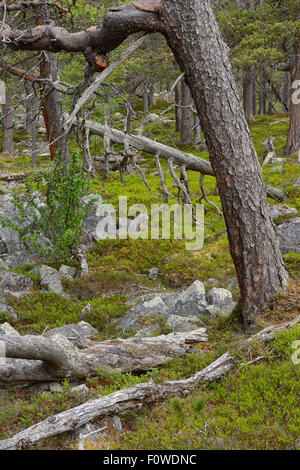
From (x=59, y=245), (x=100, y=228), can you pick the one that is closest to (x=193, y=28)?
(x=59, y=245)

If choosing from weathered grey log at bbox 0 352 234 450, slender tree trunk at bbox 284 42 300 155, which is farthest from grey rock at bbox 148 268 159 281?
slender tree trunk at bbox 284 42 300 155

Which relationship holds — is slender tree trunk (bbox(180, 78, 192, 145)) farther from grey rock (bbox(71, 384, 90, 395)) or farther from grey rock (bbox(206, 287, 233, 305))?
grey rock (bbox(71, 384, 90, 395))

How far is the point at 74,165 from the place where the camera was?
29.0 feet

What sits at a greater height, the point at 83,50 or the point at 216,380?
the point at 83,50

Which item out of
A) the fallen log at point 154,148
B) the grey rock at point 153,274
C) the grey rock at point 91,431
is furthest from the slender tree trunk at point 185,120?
the grey rock at point 91,431

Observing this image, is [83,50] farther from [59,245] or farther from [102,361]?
[59,245]

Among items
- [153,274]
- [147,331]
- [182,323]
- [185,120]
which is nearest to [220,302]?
[182,323]

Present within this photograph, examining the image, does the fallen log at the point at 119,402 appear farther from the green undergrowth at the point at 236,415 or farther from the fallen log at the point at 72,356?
the fallen log at the point at 72,356

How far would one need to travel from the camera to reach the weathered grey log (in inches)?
129

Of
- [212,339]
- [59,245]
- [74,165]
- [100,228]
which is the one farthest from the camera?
[100,228]

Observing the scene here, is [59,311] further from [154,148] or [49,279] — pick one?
[154,148]
